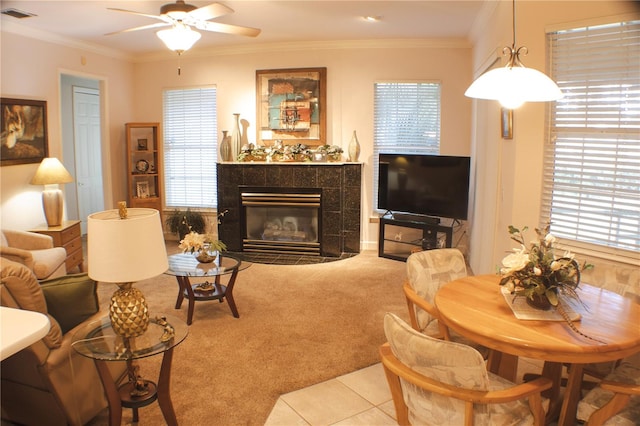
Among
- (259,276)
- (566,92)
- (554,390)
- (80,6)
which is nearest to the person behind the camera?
(554,390)

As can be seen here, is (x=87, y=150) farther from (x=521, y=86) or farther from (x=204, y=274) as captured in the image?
(x=521, y=86)

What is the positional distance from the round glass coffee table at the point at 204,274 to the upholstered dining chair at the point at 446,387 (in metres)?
2.23

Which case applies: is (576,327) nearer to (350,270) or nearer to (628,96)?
(628,96)

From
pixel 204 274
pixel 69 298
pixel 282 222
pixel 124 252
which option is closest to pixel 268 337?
pixel 204 274

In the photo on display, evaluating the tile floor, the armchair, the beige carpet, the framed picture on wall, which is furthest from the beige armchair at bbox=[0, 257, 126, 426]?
the framed picture on wall

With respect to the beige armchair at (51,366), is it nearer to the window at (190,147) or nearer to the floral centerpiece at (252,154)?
the floral centerpiece at (252,154)

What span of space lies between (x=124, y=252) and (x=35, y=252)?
3.04 m

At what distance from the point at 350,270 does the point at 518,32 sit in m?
3.04

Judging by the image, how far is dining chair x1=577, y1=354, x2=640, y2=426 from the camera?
1.95 meters

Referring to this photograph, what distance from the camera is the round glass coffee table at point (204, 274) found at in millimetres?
3922

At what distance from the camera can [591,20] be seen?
3.20 m

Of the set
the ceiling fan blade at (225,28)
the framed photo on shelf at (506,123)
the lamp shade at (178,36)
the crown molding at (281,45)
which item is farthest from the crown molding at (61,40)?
the framed photo on shelf at (506,123)

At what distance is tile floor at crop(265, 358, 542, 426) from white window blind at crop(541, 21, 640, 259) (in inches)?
43.3

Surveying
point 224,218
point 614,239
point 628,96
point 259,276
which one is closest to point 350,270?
point 259,276
